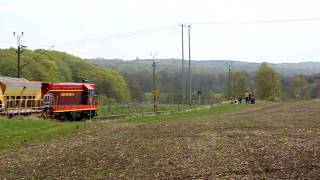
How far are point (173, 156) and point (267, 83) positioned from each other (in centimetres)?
13885

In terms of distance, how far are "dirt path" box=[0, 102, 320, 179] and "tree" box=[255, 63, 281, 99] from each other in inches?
5019

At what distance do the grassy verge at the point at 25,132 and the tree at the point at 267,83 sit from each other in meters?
122

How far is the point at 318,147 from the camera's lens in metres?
18.5

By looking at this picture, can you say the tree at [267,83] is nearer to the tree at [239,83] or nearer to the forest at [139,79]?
the forest at [139,79]

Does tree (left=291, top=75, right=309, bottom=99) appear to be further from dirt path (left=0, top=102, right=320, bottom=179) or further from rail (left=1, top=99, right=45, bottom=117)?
dirt path (left=0, top=102, right=320, bottom=179)

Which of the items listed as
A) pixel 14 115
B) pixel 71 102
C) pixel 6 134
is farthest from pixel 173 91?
pixel 6 134

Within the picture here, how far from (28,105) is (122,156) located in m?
25.9

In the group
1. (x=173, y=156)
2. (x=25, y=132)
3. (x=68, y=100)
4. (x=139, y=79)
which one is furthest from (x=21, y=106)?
(x=139, y=79)

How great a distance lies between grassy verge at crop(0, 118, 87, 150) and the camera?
79.0ft

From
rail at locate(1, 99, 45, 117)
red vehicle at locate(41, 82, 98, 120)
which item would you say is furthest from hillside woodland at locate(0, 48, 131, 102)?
rail at locate(1, 99, 45, 117)

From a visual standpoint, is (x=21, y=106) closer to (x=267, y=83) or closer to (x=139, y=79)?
(x=139, y=79)

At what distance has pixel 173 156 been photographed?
17750mm

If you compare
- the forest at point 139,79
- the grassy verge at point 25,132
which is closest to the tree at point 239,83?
the forest at point 139,79

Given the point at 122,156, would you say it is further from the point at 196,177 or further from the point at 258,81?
the point at 258,81
